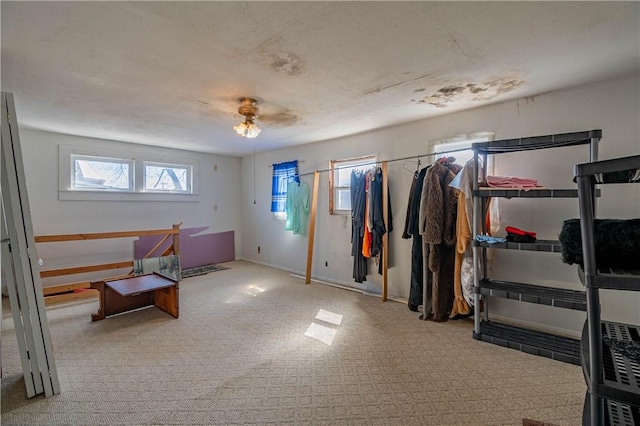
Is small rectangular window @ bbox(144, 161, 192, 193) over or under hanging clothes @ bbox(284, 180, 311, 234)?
over

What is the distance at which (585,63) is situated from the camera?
6.66 ft

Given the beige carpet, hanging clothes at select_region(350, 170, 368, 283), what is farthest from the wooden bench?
hanging clothes at select_region(350, 170, 368, 283)

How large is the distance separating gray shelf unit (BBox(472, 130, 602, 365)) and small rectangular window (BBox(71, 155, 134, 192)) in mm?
4962

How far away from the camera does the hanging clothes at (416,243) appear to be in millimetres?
3111

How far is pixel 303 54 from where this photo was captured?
6.23 feet

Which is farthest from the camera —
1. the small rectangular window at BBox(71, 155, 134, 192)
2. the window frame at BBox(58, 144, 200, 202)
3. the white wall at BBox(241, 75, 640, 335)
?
the small rectangular window at BBox(71, 155, 134, 192)

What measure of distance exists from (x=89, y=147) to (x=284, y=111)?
3273 mm

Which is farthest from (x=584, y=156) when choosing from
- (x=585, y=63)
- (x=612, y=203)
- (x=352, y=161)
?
(x=352, y=161)

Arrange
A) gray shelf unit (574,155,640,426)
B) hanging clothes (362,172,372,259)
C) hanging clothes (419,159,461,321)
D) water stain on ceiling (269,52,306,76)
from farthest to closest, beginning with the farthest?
hanging clothes (362,172,372,259) → hanging clothes (419,159,461,321) → water stain on ceiling (269,52,306,76) → gray shelf unit (574,155,640,426)

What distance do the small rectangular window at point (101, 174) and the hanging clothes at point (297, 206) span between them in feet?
8.48

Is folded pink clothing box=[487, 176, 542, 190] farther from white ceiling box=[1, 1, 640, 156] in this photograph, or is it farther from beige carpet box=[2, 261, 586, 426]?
beige carpet box=[2, 261, 586, 426]

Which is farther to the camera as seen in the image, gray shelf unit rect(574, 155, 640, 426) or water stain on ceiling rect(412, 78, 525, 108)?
water stain on ceiling rect(412, 78, 525, 108)

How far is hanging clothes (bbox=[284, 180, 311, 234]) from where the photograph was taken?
4738 millimetres

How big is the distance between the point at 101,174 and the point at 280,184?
2.76 meters
